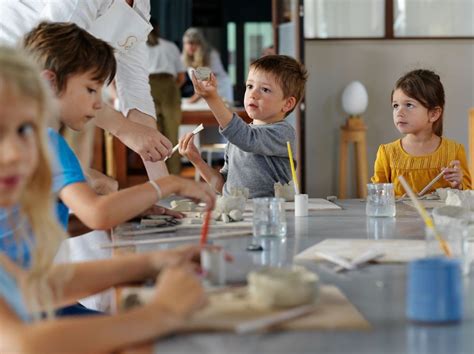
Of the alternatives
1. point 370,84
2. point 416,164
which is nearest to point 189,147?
point 416,164

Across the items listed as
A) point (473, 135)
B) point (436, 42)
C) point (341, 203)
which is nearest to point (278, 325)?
point (341, 203)

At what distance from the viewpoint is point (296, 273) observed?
4.08ft

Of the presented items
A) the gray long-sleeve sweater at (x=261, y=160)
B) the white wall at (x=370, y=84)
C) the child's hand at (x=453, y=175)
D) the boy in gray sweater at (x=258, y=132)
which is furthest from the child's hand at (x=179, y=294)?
the white wall at (x=370, y=84)

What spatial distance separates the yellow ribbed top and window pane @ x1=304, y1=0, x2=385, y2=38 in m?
2.77

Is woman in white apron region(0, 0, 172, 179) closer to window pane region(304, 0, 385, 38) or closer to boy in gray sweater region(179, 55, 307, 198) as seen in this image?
boy in gray sweater region(179, 55, 307, 198)

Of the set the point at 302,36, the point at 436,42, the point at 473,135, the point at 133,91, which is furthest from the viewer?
the point at 436,42

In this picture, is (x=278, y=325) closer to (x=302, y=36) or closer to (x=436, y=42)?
(x=302, y=36)

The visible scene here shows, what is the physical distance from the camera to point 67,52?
1930 mm

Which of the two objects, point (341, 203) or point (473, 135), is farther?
point (473, 135)

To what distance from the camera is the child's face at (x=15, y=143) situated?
3.90 feet

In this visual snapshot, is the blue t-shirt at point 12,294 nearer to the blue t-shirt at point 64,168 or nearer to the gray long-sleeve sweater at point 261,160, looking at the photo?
the blue t-shirt at point 64,168

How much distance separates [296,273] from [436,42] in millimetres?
4830

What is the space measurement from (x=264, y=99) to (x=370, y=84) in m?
2.90

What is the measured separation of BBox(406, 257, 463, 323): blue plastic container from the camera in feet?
3.76
